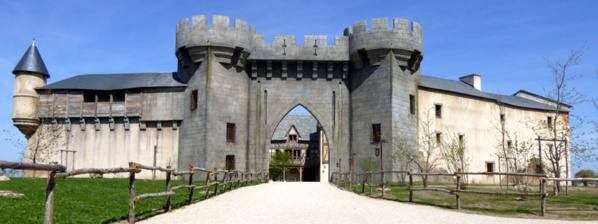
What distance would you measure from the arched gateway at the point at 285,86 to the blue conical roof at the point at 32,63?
9.79 metres

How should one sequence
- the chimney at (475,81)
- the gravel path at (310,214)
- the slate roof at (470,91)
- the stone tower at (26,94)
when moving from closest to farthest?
the gravel path at (310,214)
the stone tower at (26,94)
the slate roof at (470,91)
the chimney at (475,81)

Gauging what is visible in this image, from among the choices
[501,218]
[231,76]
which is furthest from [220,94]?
[501,218]

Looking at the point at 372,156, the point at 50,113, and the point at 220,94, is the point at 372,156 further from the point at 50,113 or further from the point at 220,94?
the point at 50,113

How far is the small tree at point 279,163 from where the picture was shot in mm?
52594

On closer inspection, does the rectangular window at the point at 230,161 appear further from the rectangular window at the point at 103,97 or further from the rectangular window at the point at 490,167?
the rectangular window at the point at 490,167

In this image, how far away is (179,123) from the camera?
33094 millimetres

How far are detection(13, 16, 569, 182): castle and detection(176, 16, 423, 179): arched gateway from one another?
0.07m

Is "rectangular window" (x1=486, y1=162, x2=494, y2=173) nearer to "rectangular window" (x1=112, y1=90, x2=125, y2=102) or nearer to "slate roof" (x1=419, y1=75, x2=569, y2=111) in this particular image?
"slate roof" (x1=419, y1=75, x2=569, y2=111)

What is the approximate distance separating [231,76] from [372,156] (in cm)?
1043

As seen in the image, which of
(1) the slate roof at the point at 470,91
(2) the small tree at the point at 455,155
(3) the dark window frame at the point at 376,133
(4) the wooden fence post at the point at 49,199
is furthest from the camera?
(1) the slate roof at the point at 470,91

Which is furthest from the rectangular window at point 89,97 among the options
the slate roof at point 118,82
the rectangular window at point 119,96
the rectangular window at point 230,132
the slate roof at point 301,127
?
the slate roof at point 301,127

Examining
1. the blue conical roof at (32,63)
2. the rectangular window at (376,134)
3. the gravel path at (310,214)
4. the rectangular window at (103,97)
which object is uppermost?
the blue conical roof at (32,63)

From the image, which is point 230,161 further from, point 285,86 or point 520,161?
point 520,161

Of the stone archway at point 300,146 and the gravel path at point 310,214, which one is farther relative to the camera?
the stone archway at point 300,146
